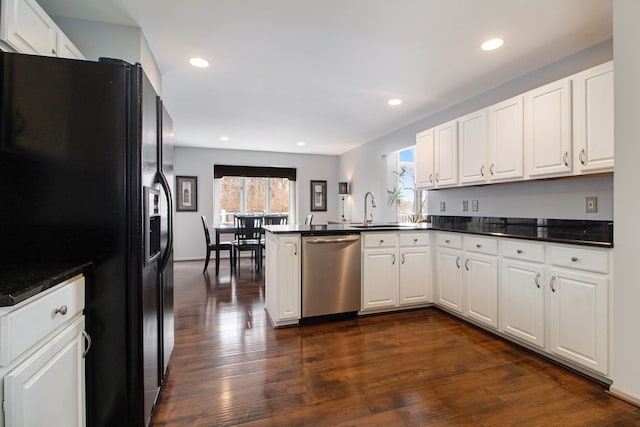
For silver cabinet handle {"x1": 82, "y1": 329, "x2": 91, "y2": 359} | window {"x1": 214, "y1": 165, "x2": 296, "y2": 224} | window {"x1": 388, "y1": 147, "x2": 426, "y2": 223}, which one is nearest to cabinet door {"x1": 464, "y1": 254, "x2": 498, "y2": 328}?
window {"x1": 388, "y1": 147, "x2": 426, "y2": 223}

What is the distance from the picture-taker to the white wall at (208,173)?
21.6 ft

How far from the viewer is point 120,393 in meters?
1.29

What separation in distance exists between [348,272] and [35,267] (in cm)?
234

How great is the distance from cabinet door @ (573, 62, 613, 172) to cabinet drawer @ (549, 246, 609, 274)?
608mm

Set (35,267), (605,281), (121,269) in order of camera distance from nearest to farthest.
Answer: (35,267), (121,269), (605,281)

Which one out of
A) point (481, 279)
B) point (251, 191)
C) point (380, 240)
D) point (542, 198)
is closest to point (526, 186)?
point (542, 198)

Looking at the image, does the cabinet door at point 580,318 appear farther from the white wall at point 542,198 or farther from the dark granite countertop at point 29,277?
the dark granite countertop at point 29,277

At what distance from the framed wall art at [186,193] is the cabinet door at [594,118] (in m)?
6.31

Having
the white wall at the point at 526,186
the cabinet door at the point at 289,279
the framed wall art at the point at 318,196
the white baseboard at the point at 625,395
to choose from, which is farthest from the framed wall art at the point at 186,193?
the white baseboard at the point at 625,395

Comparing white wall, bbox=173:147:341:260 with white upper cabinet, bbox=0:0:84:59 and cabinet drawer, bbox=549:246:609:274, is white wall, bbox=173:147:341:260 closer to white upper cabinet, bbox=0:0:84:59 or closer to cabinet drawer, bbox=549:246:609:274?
Result: white upper cabinet, bbox=0:0:84:59

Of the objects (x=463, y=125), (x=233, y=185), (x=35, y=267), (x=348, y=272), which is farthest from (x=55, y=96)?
(x=233, y=185)

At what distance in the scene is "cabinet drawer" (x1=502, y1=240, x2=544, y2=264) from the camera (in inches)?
88.9

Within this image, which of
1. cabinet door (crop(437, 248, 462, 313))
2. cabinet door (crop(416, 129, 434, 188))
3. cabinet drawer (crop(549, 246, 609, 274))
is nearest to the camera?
cabinet drawer (crop(549, 246, 609, 274))

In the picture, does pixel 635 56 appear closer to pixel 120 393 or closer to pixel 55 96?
pixel 55 96
